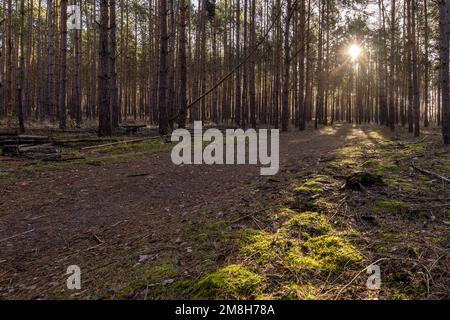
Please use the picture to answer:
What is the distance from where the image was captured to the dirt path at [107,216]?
299 centimetres

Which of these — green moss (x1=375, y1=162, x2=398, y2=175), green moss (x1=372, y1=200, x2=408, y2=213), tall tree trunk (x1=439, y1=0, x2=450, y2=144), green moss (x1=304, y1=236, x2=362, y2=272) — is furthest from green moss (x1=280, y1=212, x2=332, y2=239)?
tall tree trunk (x1=439, y1=0, x2=450, y2=144)

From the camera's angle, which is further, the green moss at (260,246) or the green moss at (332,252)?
the green moss at (260,246)

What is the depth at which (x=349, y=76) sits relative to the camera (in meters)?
41.8

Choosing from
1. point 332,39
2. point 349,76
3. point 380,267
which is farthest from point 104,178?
point 349,76

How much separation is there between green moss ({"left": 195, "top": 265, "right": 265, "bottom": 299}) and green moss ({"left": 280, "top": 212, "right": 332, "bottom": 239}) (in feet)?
3.14

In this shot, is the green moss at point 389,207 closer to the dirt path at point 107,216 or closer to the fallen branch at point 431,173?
the dirt path at point 107,216

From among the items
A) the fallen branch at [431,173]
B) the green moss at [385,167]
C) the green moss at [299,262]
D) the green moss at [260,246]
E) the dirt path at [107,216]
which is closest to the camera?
the green moss at [299,262]

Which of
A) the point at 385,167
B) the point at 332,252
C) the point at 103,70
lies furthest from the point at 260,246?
the point at 103,70

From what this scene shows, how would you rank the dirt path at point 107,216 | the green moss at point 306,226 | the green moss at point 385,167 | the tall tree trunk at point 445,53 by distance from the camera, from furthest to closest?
the tall tree trunk at point 445,53 → the green moss at point 385,167 → the green moss at point 306,226 → the dirt path at point 107,216

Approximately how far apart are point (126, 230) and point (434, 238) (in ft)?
11.3

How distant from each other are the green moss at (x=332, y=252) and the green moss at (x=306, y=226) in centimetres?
18

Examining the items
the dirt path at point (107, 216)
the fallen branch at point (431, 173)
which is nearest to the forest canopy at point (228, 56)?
the dirt path at point (107, 216)

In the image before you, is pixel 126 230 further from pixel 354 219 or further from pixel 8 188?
pixel 8 188

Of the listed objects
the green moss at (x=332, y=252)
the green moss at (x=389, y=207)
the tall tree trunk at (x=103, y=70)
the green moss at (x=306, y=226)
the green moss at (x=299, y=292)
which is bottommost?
the green moss at (x=299, y=292)
